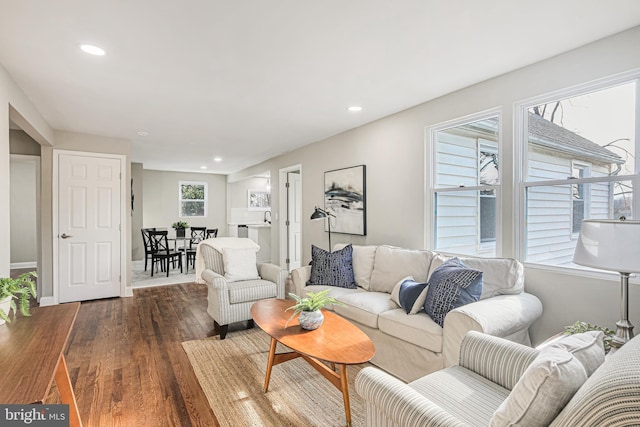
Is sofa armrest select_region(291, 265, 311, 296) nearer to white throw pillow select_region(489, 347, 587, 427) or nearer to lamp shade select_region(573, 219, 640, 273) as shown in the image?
lamp shade select_region(573, 219, 640, 273)

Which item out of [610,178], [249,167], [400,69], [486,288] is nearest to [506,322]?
[486,288]

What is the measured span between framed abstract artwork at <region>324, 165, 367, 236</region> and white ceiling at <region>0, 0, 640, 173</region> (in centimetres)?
93

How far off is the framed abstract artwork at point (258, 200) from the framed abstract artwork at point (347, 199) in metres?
4.96

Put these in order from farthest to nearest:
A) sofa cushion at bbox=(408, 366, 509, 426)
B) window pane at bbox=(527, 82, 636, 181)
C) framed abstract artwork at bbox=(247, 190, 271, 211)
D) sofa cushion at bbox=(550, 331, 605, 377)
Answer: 1. framed abstract artwork at bbox=(247, 190, 271, 211)
2. window pane at bbox=(527, 82, 636, 181)
3. sofa cushion at bbox=(408, 366, 509, 426)
4. sofa cushion at bbox=(550, 331, 605, 377)

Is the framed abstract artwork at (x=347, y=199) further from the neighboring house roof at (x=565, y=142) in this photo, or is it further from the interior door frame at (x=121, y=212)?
the interior door frame at (x=121, y=212)

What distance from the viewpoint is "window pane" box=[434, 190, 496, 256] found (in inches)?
116

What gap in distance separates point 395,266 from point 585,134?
1806 millimetres

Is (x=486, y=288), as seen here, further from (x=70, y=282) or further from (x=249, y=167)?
(x=249, y=167)

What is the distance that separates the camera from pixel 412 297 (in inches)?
96.9

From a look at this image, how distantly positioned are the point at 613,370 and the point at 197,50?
8.77 ft

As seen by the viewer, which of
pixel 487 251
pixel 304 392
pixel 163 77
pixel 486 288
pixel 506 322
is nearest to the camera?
pixel 506 322

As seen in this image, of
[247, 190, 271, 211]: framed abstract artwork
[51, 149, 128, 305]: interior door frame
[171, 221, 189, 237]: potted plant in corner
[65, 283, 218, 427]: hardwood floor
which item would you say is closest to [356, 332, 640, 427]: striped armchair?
[65, 283, 218, 427]: hardwood floor

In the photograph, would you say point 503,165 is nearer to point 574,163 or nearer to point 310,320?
point 574,163

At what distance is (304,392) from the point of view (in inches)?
88.6
